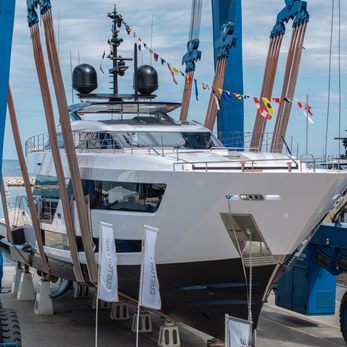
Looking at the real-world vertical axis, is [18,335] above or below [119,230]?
below

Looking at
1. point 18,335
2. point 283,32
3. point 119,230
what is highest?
point 283,32

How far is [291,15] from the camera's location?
1850 centimetres

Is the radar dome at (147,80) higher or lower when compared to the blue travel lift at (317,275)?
higher

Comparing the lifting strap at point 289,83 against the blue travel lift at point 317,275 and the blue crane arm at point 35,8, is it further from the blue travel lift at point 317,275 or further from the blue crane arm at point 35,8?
the blue crane arm at point 35,8

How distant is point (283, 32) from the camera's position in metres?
19.1

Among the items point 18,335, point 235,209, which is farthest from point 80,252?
point 18,335

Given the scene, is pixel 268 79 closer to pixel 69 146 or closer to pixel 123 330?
pixel 69 146

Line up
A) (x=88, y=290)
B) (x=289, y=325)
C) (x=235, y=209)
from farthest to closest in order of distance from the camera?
(x=88, y=290)
(x=289, y=325)
(x=235, y=209)

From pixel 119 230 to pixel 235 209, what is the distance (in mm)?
2292

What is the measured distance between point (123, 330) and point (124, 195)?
138 inches

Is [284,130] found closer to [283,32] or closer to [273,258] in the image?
[283,32]

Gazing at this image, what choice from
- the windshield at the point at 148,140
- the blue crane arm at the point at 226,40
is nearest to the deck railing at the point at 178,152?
the windshield at the point at 148,140

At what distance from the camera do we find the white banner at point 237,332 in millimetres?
11297

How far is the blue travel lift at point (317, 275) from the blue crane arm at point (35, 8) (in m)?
6.70
